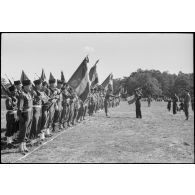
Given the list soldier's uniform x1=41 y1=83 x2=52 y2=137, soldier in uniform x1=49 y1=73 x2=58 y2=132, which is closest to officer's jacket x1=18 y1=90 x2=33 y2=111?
soldier's uniform x1=41 y1=83 x2=52 y2=137

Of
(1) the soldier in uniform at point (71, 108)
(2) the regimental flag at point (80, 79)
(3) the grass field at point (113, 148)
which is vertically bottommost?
(3) the grass field at point (113, 148)

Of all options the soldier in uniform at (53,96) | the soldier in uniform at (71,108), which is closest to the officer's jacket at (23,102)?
the soldier in uniform at (53,96)

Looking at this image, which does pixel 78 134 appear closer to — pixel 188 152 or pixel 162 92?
pixel 188 152

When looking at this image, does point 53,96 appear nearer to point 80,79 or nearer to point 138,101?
point 80,79

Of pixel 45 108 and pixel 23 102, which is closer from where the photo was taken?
pixel 23 102

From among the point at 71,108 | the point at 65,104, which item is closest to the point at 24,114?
the point at 65,104

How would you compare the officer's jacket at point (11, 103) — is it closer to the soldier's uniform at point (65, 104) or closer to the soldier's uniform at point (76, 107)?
the soldier's uniform at point (65, 104)

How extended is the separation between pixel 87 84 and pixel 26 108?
4443mm

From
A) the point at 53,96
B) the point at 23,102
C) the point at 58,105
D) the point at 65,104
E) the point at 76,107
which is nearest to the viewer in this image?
the point at 23,102

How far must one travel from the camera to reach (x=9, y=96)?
838 cm

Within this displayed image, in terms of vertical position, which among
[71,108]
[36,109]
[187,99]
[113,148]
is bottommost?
[113,148]

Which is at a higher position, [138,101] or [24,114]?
[138,101]
